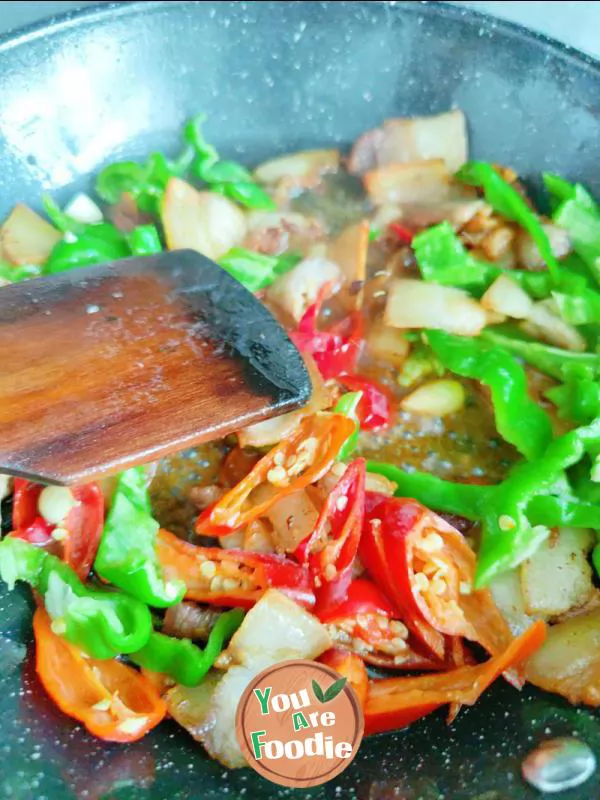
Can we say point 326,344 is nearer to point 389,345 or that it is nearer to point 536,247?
point 389,345

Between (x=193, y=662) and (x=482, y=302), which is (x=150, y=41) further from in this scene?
(x=193, y=662)

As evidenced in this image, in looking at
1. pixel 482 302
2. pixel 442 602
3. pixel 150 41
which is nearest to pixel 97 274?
pixel 150 41

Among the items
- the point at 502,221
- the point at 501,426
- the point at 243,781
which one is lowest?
the point at 243,781

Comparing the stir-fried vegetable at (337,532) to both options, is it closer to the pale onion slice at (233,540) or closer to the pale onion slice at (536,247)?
the pale onion slice at (233,540)

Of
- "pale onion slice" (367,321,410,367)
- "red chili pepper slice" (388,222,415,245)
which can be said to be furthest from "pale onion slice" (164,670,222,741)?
"red chili pepper slice" (388,222,415,245)

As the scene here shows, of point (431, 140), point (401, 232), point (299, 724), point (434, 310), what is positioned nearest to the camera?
point (299, 724)

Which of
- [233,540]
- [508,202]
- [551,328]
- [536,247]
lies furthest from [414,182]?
[233,540]
